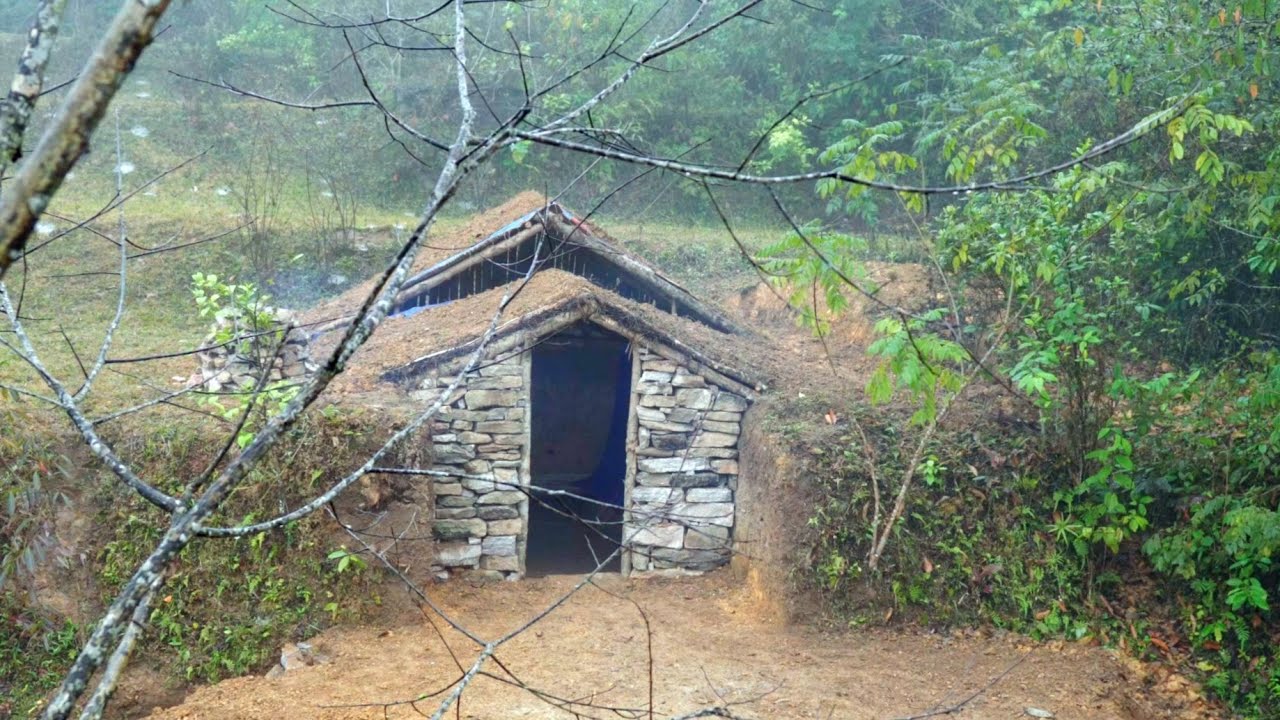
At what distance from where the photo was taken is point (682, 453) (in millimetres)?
9148

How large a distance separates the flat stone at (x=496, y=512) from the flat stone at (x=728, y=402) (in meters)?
2.10

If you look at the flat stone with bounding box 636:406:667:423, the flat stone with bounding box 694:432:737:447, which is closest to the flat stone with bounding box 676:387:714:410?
the flat stone with bounding box 636:406:667:423

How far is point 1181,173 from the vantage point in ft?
30.5

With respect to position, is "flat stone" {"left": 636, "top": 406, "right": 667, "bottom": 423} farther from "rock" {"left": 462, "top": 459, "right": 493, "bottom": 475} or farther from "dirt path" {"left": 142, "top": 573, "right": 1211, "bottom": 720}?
"dirt path" {"left": 142, "top": 573, "right": 1211, "bottom": 720}

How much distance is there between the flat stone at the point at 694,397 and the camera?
907 centimetres

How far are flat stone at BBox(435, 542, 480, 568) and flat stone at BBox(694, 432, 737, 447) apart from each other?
2.26m

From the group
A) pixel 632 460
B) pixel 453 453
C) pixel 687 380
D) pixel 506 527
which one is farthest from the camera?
pixel 632 460

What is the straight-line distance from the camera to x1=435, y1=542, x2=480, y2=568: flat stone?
8.57 metres

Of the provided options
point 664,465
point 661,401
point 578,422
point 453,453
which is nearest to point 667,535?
point 664,465

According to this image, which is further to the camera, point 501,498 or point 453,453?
point 501,498

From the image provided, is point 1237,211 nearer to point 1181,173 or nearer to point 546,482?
point 1181,173

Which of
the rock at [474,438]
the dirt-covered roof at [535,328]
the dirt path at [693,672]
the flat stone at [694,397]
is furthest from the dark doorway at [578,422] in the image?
the dirt path at [693,672]

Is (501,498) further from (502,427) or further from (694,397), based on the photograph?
(694,397)

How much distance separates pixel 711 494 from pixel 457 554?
2416 mm
